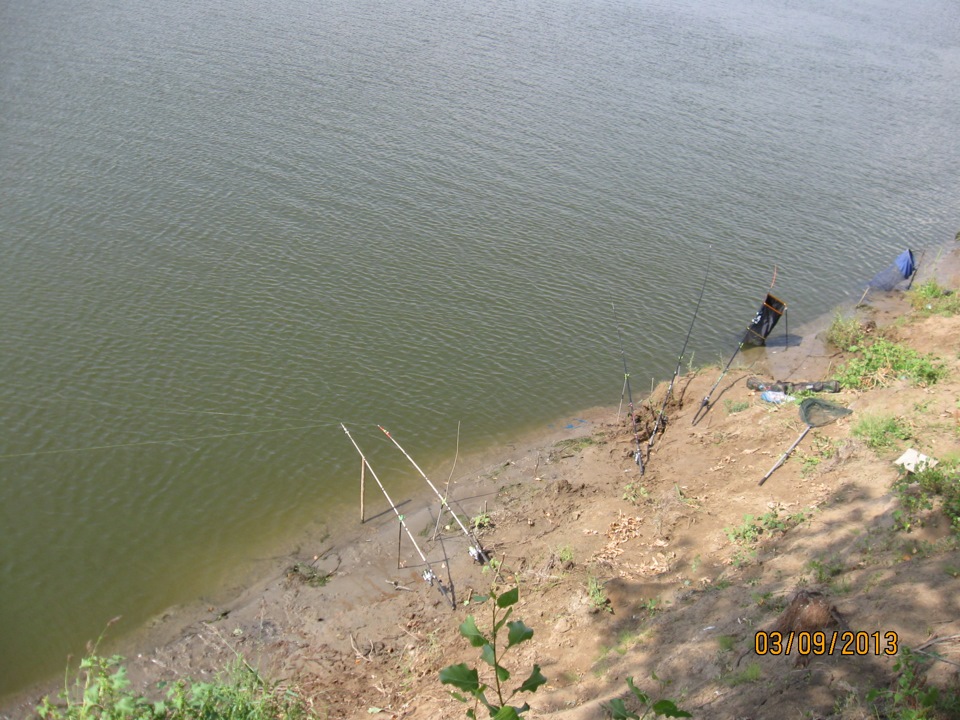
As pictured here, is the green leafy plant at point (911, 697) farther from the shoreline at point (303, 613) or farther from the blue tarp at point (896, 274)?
the blue tarp at point (896, 274)

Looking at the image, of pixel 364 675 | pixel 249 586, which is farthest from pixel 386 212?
pixel 364 675

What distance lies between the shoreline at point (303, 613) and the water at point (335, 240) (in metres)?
0.49

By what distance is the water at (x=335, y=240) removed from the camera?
12.4m

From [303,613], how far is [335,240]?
421 inches

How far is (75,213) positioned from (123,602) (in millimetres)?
11509

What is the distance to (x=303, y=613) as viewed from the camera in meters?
10.3

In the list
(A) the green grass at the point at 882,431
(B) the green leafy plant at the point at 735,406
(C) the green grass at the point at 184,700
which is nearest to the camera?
(C) the green grass at the point at 184,700

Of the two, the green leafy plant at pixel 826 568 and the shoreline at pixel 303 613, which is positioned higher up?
the green leafy plant at pixel 826 568

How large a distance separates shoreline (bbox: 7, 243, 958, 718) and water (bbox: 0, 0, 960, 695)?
49 centimetres

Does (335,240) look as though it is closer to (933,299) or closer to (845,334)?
(845,334)

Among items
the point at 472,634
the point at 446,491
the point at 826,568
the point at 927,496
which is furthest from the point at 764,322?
the point at 472,634

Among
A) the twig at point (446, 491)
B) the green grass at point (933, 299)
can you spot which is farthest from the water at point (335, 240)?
the green grass at point (933, 299)

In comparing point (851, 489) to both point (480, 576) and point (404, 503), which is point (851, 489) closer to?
point (480, 576)

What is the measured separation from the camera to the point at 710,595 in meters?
8.80
